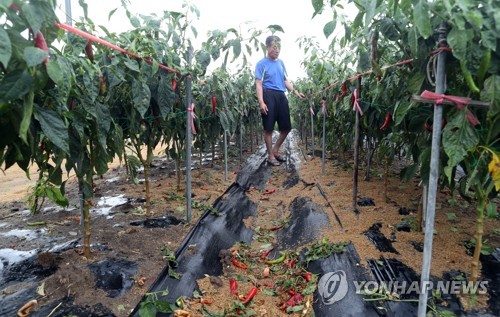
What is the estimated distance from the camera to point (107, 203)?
4.01m

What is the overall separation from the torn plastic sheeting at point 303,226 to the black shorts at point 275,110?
94.0 inches

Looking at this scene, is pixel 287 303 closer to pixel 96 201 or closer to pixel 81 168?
pixel 81 168

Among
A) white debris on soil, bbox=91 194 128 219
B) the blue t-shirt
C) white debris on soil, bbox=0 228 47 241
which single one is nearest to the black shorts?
the blue t-shirt

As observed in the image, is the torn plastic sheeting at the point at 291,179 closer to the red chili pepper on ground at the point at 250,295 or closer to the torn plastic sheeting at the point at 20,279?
the red chili pepper on ground at the point at 250,295

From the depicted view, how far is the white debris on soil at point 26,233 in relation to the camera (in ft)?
9.88

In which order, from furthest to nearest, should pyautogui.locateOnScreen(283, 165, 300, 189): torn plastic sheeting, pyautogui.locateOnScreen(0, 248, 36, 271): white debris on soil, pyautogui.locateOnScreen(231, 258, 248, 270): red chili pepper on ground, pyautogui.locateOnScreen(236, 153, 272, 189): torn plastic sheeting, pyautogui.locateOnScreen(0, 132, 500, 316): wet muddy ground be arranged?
pyautogui.locateOnScreen(236, 153, 272, 189): torn plastic sheeting < pyautogui.locateOnScreen(283, 165, 300, 189): torn plastic sheeting < pyautogui.locateOnScreen(231, 258, 248, 270): red chili pepper on ground < pyautogui.locateOnScreen(0, 248, 36, 271): white debris on soil < pyautogui.locateOnScreen(0, 132, 500, 316): wet muddy ground

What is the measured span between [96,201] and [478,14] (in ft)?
13.4

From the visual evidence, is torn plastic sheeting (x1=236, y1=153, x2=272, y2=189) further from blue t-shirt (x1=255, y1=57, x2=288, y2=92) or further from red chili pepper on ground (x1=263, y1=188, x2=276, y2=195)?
blue t-shirt (x1=255, y1=57, x2=288, y2=92)

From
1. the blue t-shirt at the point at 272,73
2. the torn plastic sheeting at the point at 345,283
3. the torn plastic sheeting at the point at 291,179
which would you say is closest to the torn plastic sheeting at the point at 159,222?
the torn plastic sheeting at the point at 345,283

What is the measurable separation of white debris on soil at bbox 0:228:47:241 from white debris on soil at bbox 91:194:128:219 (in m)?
0.60

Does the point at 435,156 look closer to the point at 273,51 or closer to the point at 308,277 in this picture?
the point at 308,277

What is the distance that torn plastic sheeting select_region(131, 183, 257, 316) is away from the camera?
224 cm

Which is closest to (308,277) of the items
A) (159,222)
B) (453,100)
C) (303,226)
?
(303,226)

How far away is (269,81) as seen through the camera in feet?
19.5
